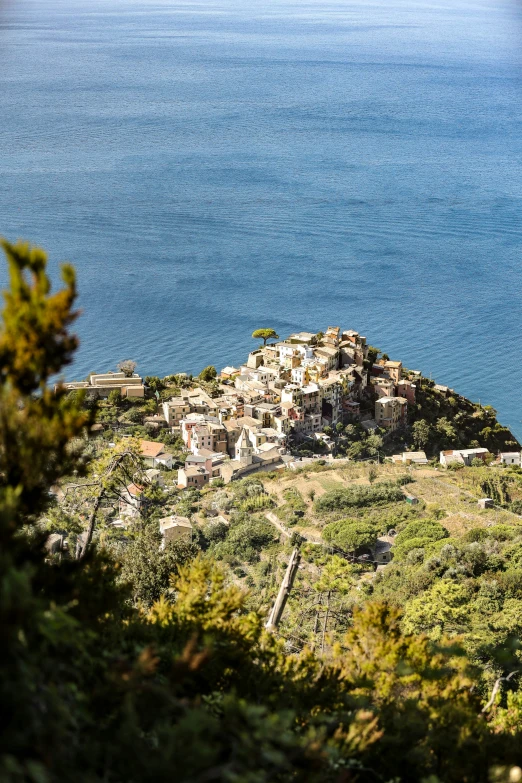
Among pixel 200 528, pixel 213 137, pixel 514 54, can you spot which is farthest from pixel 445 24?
pixel 200 528

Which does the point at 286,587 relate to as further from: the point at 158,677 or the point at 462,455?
the point at 462,455

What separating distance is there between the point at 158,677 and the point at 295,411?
1785cm

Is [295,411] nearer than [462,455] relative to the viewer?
No

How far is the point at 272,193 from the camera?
42.9m

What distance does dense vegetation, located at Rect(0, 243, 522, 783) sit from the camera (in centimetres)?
317

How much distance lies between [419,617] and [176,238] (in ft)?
96.7

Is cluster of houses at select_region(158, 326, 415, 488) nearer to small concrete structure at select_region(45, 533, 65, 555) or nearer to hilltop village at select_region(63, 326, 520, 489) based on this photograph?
hilltop village at select_region(63, 326, 520, 489)

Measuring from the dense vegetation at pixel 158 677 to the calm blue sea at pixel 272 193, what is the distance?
69.2 feet

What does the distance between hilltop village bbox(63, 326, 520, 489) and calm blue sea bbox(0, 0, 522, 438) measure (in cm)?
280

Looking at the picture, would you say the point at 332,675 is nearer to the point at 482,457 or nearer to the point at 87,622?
the point at 87,622

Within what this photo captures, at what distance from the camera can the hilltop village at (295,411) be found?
828 inches

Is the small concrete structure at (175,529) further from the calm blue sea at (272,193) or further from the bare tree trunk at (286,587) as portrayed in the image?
the calm blue sea at (272,193)

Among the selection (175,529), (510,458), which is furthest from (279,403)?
(175,529)

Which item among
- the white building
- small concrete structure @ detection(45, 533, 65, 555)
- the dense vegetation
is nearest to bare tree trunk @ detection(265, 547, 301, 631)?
the dense vegetation
